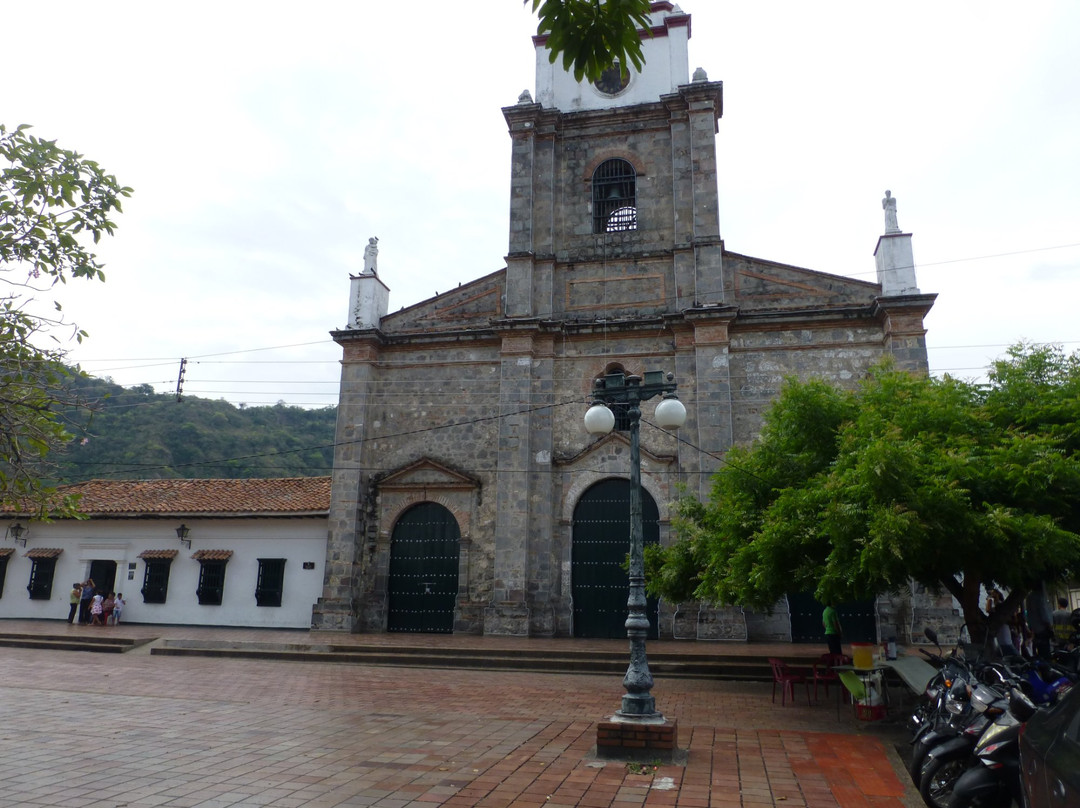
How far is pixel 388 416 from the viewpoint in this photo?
20016 mm

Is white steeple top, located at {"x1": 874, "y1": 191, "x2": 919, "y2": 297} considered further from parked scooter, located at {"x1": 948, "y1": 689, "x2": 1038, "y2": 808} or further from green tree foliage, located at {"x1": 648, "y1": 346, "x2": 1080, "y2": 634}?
parked scooter, located at {"x1": 948, "y1": 689, "x2": 1038, "y2": 808}

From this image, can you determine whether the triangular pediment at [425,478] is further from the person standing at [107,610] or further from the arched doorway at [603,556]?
the person standing at [107,610]

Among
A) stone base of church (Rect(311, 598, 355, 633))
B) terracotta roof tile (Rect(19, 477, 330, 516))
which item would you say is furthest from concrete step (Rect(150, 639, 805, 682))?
terracotta roof tile (Rect(19, 477, 330, 516))

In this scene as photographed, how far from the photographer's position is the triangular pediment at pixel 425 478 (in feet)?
62.3

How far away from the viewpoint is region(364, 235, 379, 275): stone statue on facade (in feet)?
68.9

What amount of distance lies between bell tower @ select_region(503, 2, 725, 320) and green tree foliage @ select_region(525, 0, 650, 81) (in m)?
14.8

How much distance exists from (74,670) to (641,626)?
11126 millimetres

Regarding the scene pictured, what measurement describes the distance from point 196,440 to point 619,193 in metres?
29.3

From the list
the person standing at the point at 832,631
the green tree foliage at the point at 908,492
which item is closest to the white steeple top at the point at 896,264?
the green tree foliage at the point at 908,492

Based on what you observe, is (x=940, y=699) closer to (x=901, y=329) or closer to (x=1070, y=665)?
(x=1070, y=665)

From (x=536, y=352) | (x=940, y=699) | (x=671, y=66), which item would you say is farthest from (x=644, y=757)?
(x=671, y=66)

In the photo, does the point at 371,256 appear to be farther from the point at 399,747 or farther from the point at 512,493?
the point at 399,747

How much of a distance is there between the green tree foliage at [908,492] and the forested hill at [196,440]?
1005 inches

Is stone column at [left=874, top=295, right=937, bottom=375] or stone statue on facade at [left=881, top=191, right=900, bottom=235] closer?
stone column at [left=874, top=295, right=937, bottom=375]
